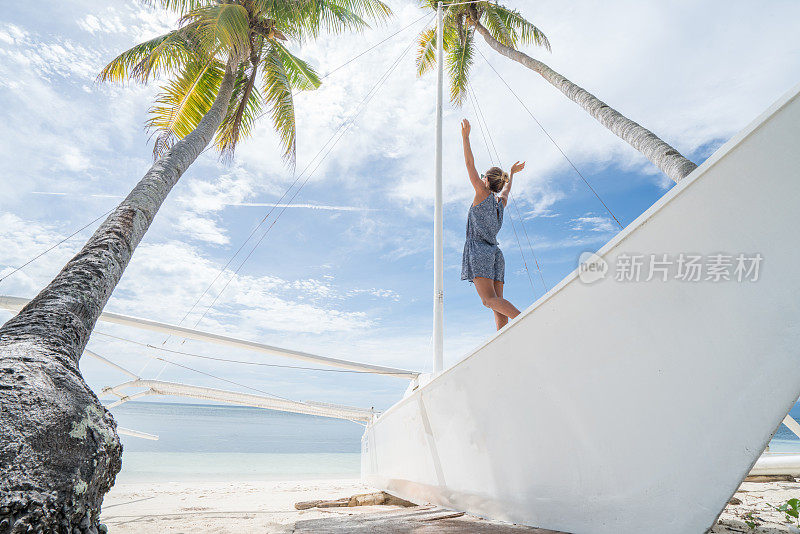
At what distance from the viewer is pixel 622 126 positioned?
180 inches

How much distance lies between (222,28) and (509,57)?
4.16m

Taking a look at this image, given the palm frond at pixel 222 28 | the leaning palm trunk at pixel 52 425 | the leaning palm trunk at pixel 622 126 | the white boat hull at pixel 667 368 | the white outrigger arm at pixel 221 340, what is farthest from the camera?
the palm frond at pixel 222 28

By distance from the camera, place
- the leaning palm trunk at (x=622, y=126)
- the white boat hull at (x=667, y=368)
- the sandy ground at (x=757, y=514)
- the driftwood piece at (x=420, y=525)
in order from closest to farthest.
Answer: the white boat hull at (x=667, y=368) → the sandy ground at (x=757, y=514) → the driftwood piece at (x=420, y=525) → the leaning palm trunk at (x=622, y=126)

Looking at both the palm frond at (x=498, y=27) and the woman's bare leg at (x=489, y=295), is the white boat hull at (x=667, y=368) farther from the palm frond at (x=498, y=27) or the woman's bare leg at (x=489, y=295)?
the palm frond at (x=498, y=27)

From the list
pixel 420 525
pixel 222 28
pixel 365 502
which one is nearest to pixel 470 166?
pixel 420 525

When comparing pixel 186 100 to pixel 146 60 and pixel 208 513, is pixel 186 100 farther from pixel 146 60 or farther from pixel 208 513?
pixel 208 513

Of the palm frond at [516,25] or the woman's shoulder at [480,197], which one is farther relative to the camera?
the palm frond at [516,25]

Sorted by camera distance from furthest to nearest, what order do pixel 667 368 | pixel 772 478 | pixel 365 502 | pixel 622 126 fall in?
pixel 622 126 → pixel 365 502 → pixel 772 478 → pixel 667 368

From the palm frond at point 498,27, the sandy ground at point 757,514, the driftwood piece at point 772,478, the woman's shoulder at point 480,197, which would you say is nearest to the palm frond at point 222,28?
the woman's shoulder at point 480,197

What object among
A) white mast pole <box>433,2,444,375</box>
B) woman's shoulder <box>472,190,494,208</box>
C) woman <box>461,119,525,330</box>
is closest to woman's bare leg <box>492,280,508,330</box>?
woman <box>461,119,525,330</box>

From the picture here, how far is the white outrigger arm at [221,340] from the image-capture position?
13.9 ft

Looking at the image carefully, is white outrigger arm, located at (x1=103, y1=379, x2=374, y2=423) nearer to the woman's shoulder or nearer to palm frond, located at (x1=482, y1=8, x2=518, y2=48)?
the woman's shoulder

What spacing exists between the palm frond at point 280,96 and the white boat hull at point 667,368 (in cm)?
619

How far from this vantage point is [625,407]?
1354 mm
